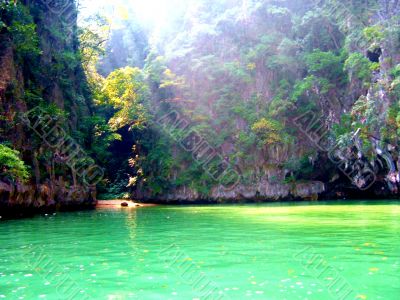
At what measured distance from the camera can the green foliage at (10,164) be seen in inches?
651

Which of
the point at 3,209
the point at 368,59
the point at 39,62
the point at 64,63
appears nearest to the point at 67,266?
the point at 3,209

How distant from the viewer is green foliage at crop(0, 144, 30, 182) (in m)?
16.5

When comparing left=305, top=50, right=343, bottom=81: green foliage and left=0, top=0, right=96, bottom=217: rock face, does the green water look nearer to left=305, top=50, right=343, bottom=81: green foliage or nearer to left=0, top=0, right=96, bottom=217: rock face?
left=0, top=0, right=96, bottom=217: rock face

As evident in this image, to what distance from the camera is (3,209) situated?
1922 cm

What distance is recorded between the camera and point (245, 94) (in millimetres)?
35656

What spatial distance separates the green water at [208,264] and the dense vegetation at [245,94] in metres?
17.6

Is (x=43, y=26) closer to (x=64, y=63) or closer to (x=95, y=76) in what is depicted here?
(x=64, y=63)

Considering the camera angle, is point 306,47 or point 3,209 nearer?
point 3,209

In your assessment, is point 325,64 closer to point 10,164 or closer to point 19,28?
point 19,28

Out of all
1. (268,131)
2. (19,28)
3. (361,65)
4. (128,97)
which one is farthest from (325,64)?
(19,28)

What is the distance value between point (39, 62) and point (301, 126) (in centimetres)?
1935

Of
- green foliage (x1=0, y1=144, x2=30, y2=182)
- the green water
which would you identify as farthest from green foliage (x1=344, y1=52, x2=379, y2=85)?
green foliage (x1=0, y1=144, x2=30, y2=182)

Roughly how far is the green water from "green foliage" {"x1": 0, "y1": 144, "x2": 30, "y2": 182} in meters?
5.22

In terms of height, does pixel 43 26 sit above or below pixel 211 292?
above
